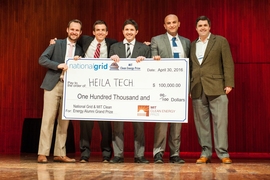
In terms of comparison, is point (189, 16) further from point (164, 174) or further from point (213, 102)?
point (164, 174)

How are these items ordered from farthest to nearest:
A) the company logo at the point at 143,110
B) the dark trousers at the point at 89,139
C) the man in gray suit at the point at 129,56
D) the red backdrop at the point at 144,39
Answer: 1. the red backdrop at the point at 144,39
2. the dark trousers at the point at 89,139
3. the man in gray suit at the point at 129,56
4. the company logo at the point at 143,110

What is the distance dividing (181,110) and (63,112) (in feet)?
3.64

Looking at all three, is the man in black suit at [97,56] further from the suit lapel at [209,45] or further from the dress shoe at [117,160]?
the suit lapel at [209,45]

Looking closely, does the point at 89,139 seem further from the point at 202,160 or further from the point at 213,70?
the point at 213,70

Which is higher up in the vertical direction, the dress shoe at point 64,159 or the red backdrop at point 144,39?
the red backdrop at point 144,39

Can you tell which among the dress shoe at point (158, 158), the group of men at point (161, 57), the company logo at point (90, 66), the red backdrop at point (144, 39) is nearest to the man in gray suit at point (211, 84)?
the group of men at point (161, 57)

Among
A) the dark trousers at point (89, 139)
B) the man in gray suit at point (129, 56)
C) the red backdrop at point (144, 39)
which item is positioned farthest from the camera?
the red backdrop at point (144, 39)

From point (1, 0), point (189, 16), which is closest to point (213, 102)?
point (189, 16)

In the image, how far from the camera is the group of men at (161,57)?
408 centimetres

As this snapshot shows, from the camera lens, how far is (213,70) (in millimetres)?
4117

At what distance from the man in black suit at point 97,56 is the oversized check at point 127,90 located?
0.65 ft

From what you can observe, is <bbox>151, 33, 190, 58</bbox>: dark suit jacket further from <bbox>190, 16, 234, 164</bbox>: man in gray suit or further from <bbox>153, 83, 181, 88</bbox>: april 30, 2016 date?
<bbox>153, 83, 181, 88</bbox>: april 30, 2016 date

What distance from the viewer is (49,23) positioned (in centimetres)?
591

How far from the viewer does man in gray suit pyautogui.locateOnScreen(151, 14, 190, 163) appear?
4074mm
